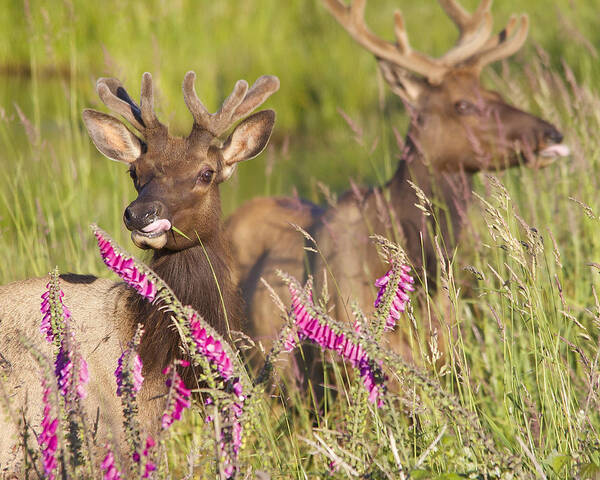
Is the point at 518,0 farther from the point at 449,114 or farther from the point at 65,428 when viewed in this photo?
the point at 65,428

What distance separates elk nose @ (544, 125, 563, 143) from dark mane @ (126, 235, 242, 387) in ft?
8.21

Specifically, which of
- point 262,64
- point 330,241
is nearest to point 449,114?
point 330,241

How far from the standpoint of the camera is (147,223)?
3170 mm

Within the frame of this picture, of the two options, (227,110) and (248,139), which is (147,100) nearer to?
(227,110)

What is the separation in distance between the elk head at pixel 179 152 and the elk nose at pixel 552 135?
2.13 meters

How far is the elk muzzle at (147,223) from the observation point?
314cm

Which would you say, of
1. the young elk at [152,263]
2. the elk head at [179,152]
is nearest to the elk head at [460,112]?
the elk head at [179,152]

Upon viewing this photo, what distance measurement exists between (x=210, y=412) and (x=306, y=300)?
588 millimetres

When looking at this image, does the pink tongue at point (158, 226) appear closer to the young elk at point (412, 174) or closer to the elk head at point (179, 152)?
the elk head at point (179, 152)

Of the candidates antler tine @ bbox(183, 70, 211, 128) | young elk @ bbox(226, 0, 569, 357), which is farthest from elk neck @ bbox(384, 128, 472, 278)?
antler tine @ bbox(183, 70, 211, 128)

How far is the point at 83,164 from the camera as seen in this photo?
512cm

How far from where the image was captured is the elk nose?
514cm

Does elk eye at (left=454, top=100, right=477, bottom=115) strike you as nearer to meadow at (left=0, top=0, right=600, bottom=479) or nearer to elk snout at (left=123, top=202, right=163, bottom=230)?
meadow at (left=0, top=0, right=600, bottom=479)

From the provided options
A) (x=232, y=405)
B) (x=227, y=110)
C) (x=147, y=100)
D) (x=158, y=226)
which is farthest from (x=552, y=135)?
(x=232, y=405)
